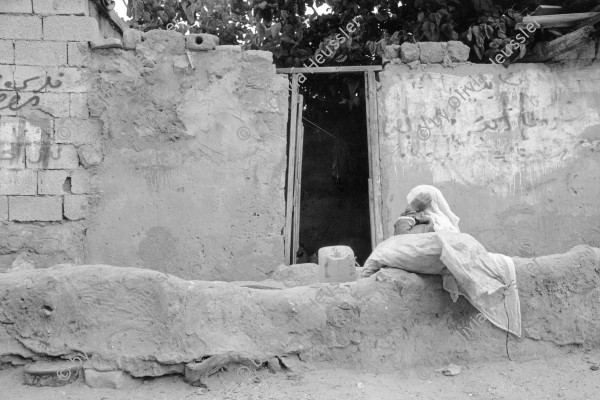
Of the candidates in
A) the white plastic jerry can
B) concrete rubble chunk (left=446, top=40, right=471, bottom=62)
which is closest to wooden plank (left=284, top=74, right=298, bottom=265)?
concrete rubble chunk (left=446, top=40, right=471, bottom=62)

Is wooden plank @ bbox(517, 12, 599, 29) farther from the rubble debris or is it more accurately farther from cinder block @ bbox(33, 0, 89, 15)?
cinder block @ bbox(33, 0, 89, 15)

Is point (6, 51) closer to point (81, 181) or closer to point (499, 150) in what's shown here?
point (81, 181)

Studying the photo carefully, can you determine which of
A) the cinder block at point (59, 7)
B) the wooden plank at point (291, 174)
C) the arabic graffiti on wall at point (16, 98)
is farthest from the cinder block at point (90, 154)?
the wooden plank at point (291, 174)

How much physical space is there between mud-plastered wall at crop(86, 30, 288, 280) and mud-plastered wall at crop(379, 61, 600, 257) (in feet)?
4.26

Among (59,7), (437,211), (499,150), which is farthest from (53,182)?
(499,150)

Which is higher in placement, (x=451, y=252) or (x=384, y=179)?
(x=384, y=179)

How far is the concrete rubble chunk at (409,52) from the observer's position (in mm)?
7750

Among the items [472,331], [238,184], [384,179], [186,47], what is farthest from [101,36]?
[472,331]

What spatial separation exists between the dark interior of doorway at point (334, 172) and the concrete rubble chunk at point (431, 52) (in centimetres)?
135

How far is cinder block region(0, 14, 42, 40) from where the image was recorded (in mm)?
7227

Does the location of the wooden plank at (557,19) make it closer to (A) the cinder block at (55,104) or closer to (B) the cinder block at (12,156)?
(A) the cinder block at (55,104)

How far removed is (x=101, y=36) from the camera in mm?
7680

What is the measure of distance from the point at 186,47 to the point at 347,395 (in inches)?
166

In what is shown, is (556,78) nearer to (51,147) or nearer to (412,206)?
(412,206)
